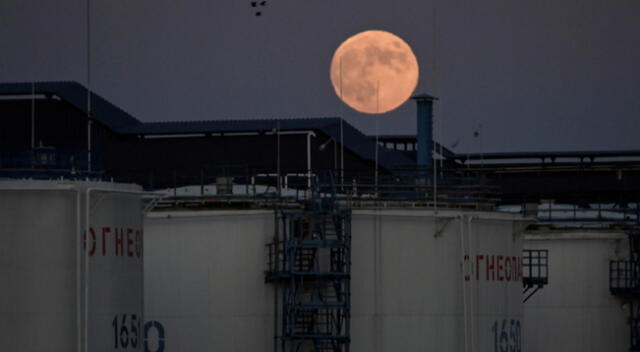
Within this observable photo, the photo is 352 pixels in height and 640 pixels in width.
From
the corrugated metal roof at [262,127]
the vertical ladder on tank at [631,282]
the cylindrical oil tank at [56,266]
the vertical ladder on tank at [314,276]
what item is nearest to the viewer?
the cylindrical oil tank at [56,266]

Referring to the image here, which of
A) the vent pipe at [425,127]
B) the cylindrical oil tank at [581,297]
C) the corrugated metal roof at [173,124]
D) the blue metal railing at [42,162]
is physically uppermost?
the corrugated metal roof at [173,124]

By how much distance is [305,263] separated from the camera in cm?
5025

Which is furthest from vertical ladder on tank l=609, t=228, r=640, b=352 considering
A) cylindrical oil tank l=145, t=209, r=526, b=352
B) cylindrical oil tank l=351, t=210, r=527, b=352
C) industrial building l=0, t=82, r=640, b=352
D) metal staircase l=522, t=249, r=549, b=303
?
cylindrical oil tank l=145, t=209, r=526, b=352

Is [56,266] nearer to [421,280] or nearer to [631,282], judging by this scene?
[421,280]

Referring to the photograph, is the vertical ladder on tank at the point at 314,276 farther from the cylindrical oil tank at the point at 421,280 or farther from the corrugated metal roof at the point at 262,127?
the corrugated metal roof at the point at 262,127

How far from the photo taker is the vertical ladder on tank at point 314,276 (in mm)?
49531

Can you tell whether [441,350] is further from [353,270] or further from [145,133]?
[145,133]

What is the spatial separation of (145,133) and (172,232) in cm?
3524

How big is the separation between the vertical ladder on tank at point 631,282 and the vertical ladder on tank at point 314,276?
21021 millimetres

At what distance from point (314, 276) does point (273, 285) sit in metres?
1.75

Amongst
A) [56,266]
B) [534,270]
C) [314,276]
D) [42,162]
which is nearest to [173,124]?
[534,270]

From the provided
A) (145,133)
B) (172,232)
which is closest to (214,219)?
(172,232)

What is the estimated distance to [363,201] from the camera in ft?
173

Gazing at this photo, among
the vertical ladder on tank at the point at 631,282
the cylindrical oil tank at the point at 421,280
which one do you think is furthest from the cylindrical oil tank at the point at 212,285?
the vertical ladder on tank at the point at 631,282
